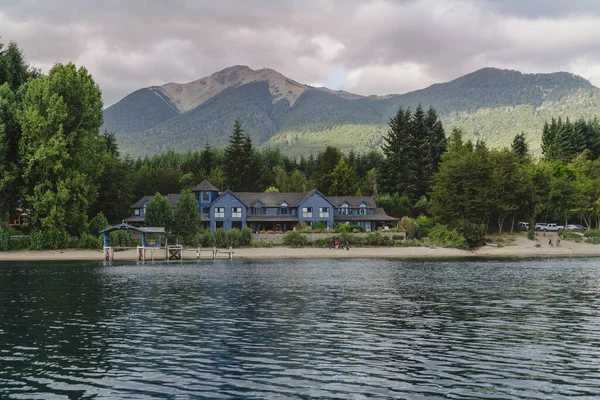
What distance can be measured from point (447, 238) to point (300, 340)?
222ft

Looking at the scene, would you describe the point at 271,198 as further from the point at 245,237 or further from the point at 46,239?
the point at 46,239

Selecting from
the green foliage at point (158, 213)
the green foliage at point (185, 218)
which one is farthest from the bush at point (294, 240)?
the green foliage at point (158, 213)

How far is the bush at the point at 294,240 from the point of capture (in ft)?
279

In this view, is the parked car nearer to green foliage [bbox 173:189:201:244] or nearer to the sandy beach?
the sandy beach

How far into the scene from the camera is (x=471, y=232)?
84.9m

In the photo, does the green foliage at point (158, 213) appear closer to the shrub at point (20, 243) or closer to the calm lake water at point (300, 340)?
the shrub at point (20, 243)

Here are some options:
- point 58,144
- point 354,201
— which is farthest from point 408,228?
point 58,144

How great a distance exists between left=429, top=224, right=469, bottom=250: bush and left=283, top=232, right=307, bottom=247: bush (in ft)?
63.8

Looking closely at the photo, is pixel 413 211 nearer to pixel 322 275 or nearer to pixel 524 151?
pixel 524 151

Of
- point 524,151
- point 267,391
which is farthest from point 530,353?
point 524,151

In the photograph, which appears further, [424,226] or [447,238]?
[424,226]

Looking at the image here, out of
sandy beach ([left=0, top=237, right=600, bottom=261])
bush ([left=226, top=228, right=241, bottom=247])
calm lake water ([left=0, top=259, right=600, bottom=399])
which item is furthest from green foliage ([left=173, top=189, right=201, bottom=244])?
calm lake water ([left=0, top=259, right=600, bottom=399])

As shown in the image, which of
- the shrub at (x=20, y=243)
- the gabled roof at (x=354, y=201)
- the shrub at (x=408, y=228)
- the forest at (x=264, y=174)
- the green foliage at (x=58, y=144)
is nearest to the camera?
the green foliage at (x=58, y=144)

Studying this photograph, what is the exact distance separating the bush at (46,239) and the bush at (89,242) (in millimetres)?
3222
